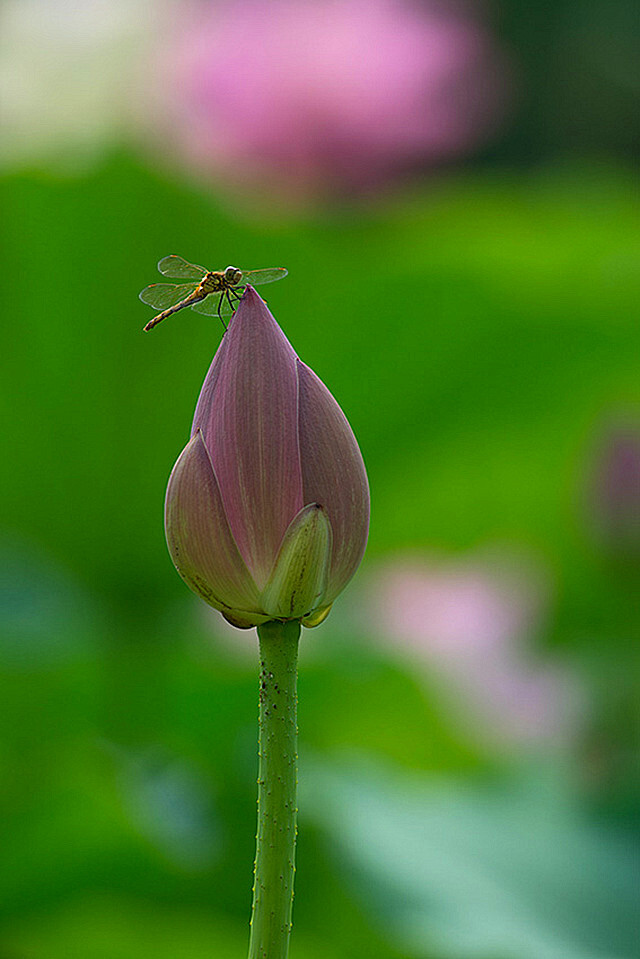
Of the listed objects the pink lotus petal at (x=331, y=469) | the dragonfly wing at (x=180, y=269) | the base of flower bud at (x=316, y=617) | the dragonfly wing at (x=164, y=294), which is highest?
the dragonfly wing at (x=180, y=269)

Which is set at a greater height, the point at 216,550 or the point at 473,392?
the point at 473,392

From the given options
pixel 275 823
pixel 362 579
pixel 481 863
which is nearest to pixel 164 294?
pixel 275 823

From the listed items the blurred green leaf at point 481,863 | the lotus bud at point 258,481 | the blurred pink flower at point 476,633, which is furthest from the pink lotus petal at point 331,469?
the blurred pink flower at point 476,633

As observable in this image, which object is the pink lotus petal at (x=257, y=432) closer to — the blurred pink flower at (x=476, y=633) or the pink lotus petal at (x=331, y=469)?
the pink lotus petal at (x=331, y=469)

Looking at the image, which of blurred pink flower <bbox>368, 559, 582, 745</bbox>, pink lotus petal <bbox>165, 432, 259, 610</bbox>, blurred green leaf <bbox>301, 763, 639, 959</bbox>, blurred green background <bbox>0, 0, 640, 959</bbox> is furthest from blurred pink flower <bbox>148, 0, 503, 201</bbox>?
pink lotus petal <bbox>165, 432, 259, 610</bbox>

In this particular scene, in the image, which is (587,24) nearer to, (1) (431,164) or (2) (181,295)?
(1) (431,164)

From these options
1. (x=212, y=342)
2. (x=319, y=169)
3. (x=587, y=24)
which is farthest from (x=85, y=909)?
(x=587, y=24)
